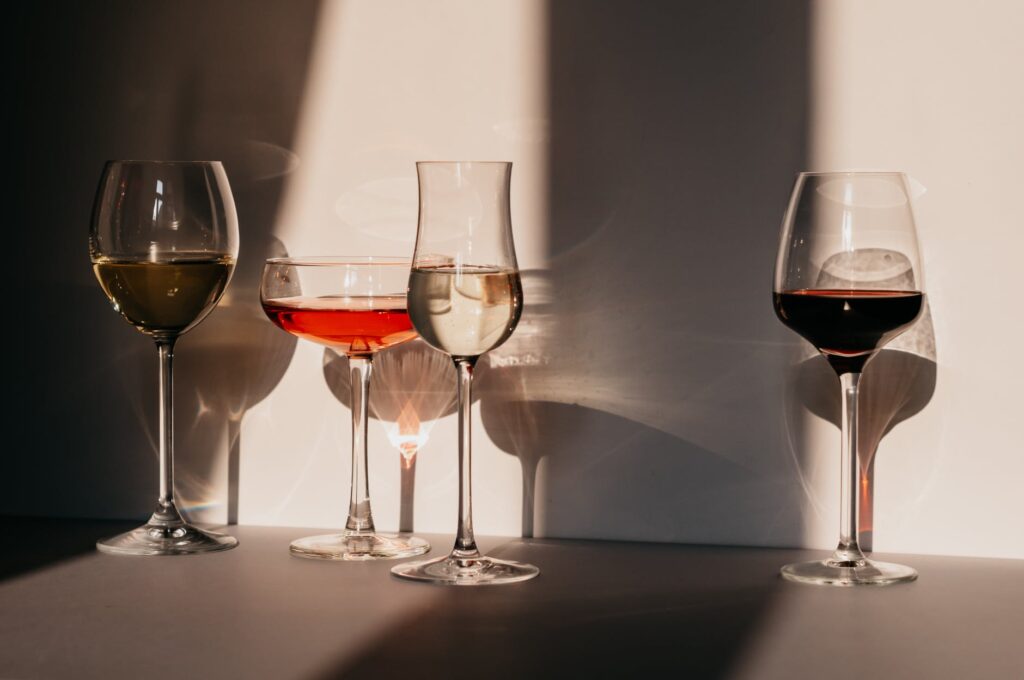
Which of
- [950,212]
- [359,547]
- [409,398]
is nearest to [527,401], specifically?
[409,398]

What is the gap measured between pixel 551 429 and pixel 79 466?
21.8 inches

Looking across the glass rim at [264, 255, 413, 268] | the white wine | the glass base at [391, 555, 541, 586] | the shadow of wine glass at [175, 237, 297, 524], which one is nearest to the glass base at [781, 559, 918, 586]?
the glass base at [391, 555, 541, 586]

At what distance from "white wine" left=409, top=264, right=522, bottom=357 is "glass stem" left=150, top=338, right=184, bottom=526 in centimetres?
32

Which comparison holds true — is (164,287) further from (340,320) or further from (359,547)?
(359,547)

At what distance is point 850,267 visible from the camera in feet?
3.73

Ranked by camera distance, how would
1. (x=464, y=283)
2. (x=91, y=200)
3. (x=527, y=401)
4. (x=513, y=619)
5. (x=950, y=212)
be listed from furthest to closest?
(x=91, y=200)
(x=527, y=401)
(x=950, y=212)
(x=464, y=283)
(x=513, y=619)

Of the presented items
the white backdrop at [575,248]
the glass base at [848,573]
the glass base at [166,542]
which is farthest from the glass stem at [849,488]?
the glass base at [166,542]

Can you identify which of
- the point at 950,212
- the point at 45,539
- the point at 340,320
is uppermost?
the point at 950,212

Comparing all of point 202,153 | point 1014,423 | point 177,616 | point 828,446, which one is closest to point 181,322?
point 202,153

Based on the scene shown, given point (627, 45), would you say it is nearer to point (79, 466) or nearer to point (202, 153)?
point (202, 153)

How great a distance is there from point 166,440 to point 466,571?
374mm

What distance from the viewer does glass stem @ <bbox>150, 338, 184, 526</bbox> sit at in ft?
4.37

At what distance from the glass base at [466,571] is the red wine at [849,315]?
12.8 inches

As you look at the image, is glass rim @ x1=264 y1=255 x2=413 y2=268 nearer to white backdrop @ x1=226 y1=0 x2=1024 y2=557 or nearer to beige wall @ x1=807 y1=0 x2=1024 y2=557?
white backdrop @ x1=226 y1=0 x2=1024 y2=557
